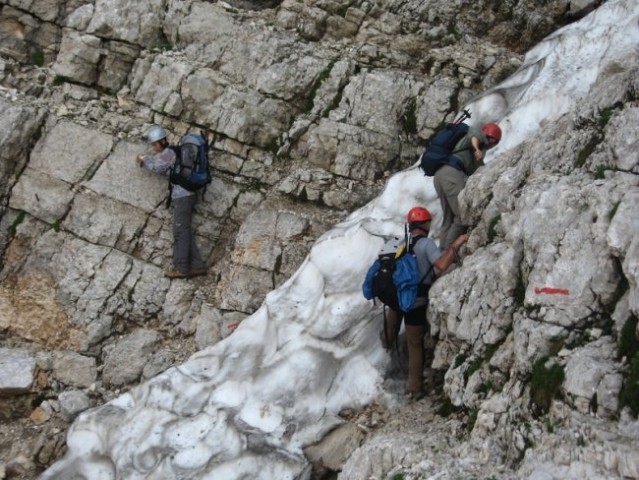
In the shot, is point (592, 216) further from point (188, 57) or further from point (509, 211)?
point (188, 57)

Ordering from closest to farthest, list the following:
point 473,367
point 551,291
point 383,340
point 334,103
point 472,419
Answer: point 551,291 < point 472,419 < point 473,367 < point 383,340 < point 334,103

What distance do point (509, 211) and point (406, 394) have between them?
11.1 ft

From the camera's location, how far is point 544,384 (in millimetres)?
7996

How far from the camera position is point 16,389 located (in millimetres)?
13984

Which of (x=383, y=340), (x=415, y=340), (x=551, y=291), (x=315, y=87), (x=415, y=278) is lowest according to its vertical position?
(x=383, y=340)

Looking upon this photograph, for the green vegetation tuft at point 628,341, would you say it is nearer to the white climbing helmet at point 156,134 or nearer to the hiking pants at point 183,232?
the hiking pants at point 183,232

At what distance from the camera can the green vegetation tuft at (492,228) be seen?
10.3m

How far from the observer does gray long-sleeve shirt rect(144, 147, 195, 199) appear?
577 inches

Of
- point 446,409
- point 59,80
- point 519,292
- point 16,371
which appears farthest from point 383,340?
point 59,80

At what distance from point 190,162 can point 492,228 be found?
6963 millimetres

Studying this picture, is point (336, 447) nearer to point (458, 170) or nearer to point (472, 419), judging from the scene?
point (472, 419)

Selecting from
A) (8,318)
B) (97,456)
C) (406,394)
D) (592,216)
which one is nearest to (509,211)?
(592,216)

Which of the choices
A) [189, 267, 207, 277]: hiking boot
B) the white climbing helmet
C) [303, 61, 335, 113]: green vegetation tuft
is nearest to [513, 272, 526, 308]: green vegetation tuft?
[189, 267, 207, 277]: hiking boot

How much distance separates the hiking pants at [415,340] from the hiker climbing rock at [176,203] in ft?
18.3
